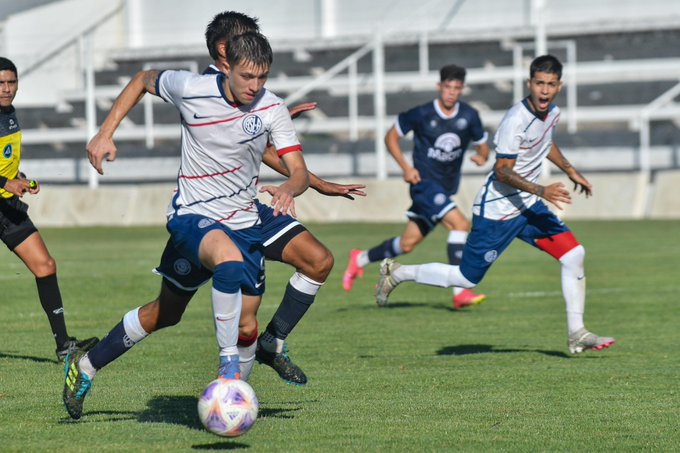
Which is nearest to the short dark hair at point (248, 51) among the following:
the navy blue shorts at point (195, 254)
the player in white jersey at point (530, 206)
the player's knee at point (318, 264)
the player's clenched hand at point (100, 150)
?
the player's clenched hand at point (100, 150)

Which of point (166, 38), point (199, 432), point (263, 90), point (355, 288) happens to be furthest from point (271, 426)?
point (166, 38)

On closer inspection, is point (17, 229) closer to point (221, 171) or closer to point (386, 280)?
point (221, 171)

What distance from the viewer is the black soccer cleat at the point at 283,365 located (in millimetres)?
7594

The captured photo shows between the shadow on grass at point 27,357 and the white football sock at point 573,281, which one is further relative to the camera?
the white football sock at point 573,281

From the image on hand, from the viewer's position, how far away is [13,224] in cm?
973

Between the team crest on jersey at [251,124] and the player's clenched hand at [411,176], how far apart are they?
690cm

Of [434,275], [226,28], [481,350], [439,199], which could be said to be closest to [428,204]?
[439,199]

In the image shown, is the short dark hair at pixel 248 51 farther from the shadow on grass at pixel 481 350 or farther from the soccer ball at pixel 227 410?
the shadow on grass at pixel 481 350

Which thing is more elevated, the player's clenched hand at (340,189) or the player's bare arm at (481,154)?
the player's clenched hand at (340,189)

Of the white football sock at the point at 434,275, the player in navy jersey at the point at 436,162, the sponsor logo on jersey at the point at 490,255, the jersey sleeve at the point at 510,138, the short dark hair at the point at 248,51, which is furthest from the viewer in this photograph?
the player in navy jersey at the point at 436,162

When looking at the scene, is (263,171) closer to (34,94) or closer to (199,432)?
(34,94)

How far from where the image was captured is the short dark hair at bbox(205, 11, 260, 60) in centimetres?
749

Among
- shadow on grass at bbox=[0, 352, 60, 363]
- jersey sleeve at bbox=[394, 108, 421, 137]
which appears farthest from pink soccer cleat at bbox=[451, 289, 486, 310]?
shadow on grass at bbox=[0, 352, 60, 363]

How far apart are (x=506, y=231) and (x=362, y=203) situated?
16060 millimetres
